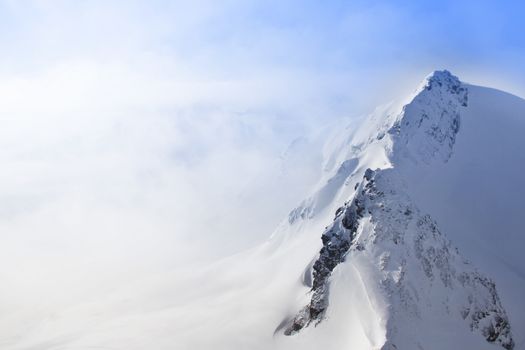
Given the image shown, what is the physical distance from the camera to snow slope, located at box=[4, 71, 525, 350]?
217 ft

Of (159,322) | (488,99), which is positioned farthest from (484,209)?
(159,322)

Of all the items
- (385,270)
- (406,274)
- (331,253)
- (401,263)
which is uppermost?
(331,253)

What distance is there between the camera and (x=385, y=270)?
227ft

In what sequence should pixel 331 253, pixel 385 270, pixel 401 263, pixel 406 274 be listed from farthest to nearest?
pixel 331 253 → pixel 401 263 → pixel 385 270 → pixel 406 274

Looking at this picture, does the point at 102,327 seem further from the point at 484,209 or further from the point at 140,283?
the point at 484,209

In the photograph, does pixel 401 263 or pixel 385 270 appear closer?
pixel 385 270

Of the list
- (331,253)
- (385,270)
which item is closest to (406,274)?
(385,270)

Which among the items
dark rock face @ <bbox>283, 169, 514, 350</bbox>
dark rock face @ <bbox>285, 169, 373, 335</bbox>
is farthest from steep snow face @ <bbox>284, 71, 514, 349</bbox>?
dark rock face @ <bbox>283, 169, 514, 350</bbox>

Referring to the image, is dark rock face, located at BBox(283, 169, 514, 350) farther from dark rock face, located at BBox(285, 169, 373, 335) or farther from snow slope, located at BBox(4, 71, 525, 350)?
snow slope, located at BBox(4, 71, 525, 350)

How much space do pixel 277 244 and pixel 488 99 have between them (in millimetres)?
72093

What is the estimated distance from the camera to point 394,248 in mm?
72312

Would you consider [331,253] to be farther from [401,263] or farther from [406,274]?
[406,274]

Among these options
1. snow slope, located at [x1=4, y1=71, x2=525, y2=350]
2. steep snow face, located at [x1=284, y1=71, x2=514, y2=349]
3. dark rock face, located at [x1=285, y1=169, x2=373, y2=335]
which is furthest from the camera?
dark rock face, located at [x1=285, y1=169, x2=373, y2=335]

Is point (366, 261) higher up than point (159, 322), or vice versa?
point (159, 322)
